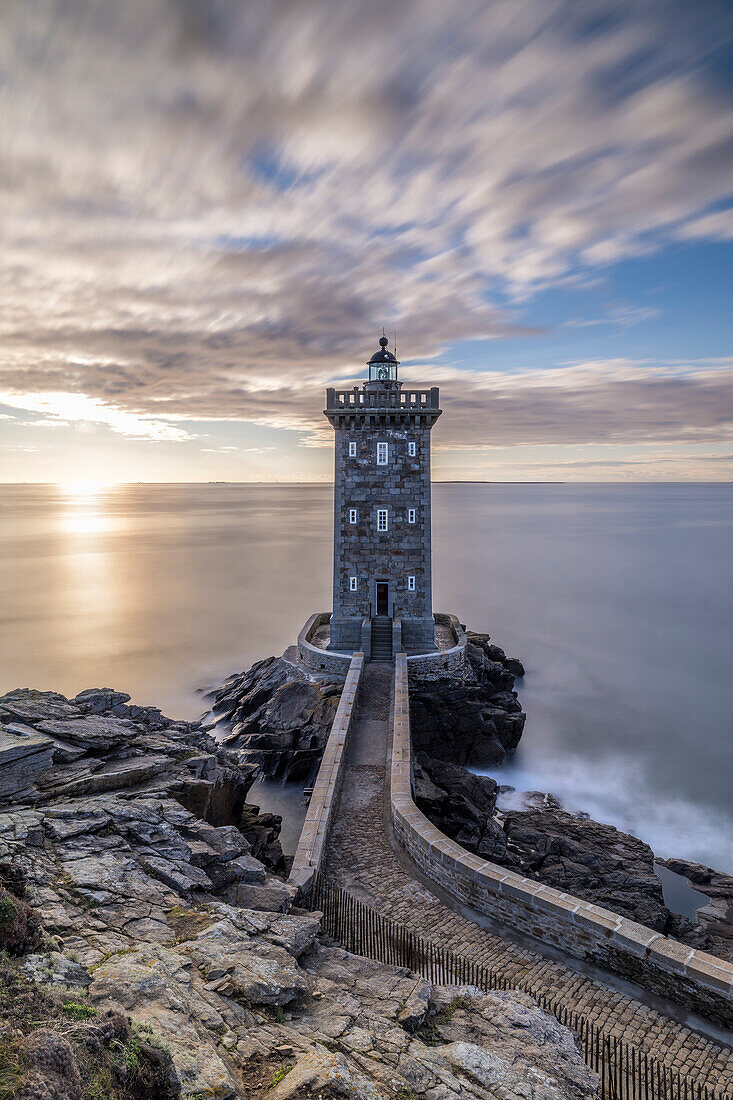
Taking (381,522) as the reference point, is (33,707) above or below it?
below

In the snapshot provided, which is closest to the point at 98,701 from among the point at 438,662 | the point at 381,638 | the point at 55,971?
the point at 55,971

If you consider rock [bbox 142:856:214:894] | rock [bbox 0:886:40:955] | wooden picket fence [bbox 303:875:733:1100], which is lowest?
wooden picket fence [bbox 303:875:733:1100]

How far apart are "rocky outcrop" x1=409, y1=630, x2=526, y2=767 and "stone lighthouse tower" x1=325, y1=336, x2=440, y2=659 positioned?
1719mm

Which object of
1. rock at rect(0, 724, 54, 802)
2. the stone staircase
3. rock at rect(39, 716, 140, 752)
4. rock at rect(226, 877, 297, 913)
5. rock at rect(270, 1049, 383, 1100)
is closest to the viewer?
rock at rect(270, 1049, 383, 1100)

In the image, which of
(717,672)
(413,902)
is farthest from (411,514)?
(717,672)

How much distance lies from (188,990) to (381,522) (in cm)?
1677

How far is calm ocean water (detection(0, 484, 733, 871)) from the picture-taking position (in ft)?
64.4

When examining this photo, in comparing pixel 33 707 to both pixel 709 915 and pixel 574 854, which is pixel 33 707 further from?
pixel 709 915

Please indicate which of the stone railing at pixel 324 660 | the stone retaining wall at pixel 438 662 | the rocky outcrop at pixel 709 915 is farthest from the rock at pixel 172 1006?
the stone retaining wall at pixel 438 662

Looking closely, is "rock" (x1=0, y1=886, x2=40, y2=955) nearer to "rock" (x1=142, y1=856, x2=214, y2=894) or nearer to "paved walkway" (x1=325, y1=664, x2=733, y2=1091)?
"rock" (x1=142, y1=856, x2=214, y2=894)

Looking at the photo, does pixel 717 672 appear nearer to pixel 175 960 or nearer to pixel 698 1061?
pixel 698 1061

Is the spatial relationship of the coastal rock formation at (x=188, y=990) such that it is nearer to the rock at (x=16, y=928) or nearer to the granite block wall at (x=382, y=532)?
the rock at (x=16, y=928)

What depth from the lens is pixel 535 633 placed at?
118ft

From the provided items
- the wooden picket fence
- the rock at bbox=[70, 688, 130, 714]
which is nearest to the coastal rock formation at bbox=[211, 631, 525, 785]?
the rock at bbox=[70, 688, 130, 714]
